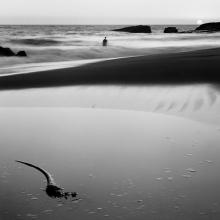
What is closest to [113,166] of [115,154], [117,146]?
[115,154]

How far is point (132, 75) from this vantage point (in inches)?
355

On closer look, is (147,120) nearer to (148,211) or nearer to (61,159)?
(61,159)

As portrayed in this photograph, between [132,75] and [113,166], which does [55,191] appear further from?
[132,75]

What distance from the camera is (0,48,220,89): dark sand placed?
8422mm

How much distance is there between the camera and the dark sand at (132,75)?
8.42m

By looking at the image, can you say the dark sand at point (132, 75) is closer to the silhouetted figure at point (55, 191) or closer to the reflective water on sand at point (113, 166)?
the reflective water on sand at point (113, 166)

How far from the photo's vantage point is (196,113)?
19.1 feet

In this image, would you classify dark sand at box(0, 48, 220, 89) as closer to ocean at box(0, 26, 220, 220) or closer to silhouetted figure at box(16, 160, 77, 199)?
ocean at box(0, 26, 220, 220)

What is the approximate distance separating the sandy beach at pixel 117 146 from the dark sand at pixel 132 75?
0.06 metres

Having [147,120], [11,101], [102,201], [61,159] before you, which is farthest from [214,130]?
[11,101]

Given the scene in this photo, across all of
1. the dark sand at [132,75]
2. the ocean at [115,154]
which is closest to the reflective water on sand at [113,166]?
the ocean at [115,154]

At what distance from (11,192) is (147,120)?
278 centimetres

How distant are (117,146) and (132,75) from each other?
4.86m

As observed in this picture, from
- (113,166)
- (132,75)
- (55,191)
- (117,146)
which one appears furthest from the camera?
(132,75)
